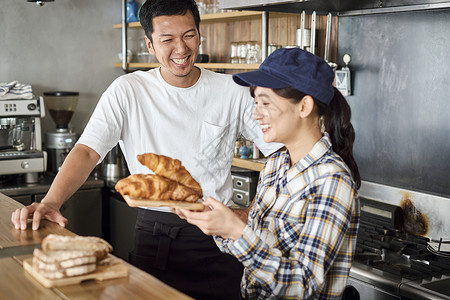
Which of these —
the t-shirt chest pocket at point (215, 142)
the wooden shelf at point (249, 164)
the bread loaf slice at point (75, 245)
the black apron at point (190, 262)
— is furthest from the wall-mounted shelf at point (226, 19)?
the bread loaf slice at point (75, 245)

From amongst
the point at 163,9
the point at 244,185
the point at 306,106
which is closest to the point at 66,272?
the point at 306,106

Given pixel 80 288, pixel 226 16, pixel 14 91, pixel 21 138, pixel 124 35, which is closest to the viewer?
pixel 80 288

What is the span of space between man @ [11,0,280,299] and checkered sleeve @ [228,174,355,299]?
886 millimetres

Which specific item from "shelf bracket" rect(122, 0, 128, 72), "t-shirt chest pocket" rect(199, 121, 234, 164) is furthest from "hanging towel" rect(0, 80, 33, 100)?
"t-shirt chest pocket" rect(199, 121, 234, 164)

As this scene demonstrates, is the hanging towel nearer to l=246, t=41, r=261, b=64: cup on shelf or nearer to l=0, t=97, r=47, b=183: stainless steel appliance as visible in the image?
l=0, t=97, r=47, b=183: stainless steel appliance

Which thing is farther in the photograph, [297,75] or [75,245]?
[297,75]

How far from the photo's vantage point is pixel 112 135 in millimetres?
2471

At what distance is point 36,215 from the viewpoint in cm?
202

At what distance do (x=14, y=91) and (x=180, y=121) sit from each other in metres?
2.74

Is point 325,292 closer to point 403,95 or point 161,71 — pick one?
point 161,71

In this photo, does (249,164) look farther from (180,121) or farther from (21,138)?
(21,138)

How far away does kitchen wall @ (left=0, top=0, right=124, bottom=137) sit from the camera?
5281mm

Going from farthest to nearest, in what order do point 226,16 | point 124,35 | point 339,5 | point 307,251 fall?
→ point 124,35 < point 226,16 < point 339,5 < point 307,251

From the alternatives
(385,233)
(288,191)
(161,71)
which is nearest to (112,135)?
(161,71)
